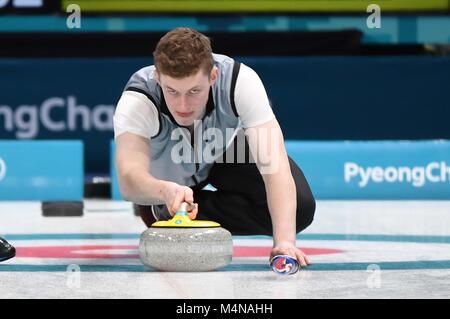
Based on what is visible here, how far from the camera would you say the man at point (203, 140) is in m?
3.60

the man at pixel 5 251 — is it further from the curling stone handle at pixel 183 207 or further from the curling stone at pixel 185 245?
the curling stone handle at pixel 183 207

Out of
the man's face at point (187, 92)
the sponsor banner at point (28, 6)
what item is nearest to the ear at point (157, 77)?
the man's face at point (187, 92)

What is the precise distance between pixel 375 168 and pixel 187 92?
448 cm

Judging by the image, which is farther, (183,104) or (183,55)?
(183,104)

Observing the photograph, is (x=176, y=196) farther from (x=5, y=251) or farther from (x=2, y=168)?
(x=2, y=168)

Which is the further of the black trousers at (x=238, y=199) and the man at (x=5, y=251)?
the black trousers at (x=238, y=199)

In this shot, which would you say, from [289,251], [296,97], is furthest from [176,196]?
[296,97]

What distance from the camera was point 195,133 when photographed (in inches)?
156

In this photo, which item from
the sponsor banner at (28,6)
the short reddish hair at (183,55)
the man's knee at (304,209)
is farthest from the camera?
the sponsor banner at (28,6)

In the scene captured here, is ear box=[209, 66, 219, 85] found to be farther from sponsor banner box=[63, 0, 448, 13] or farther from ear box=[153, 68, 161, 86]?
sponsor banner box=[63, 0, 448, 13]

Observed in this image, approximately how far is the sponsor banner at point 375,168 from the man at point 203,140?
3.57 m

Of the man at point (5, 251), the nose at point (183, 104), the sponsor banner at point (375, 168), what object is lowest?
the sponsor banner at point (375, 168)
